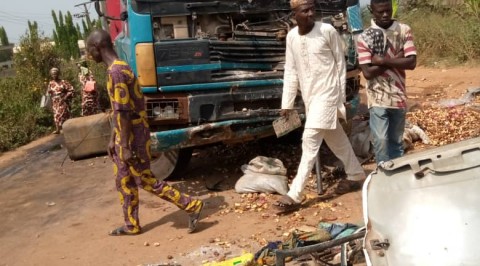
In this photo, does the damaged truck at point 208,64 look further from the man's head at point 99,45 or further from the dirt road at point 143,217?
the dirt road at point 143,217

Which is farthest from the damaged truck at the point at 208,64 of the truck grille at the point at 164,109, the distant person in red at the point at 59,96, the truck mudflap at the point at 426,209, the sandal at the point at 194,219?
the distant person in red at the point at 59,96

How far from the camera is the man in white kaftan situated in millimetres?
4891

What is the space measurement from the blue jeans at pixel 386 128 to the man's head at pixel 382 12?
675 mm

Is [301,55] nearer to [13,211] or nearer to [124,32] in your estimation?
[124,32]

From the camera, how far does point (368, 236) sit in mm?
2469

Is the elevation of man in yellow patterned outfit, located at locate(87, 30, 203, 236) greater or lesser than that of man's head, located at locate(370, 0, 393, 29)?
lesser

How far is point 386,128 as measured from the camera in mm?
4539

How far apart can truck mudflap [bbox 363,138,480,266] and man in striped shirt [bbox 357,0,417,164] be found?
188 cm

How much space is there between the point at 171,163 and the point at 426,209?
4211 millimetres

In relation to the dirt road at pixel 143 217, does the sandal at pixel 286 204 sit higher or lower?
higher

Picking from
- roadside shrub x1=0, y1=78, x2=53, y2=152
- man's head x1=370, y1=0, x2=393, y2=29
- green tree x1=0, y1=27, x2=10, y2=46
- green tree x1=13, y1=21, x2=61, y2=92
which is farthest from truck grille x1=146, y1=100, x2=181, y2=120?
green tree x1=0, y1=27, x2=10, y2=46

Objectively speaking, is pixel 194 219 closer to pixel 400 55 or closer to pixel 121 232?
pixel 121 232

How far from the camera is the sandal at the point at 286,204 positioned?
16.4ft

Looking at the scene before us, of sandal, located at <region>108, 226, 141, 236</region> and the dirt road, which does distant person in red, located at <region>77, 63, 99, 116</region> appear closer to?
the dirt road
